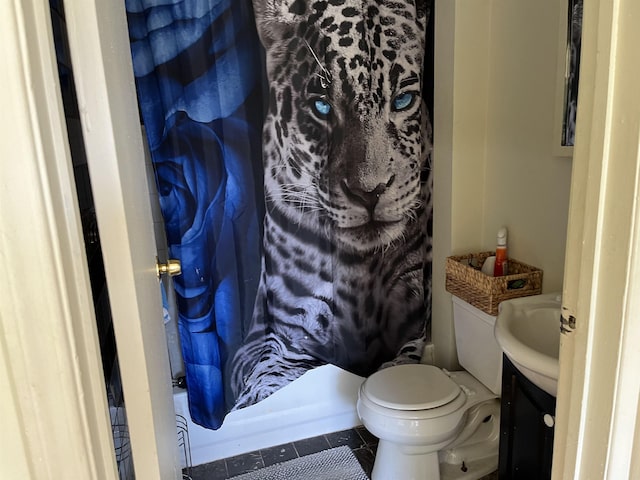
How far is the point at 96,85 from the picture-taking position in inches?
25.7

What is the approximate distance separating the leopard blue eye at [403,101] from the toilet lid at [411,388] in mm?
990

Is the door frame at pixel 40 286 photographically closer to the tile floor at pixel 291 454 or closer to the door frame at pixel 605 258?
the door frame at pixel 605 258

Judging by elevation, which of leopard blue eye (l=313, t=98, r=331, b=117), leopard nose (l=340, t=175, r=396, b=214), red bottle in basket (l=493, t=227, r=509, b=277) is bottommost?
red bottle in basket (l=493, t=227, r=509, b=277)

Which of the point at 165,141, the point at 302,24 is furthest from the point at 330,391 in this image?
the point at 302,24

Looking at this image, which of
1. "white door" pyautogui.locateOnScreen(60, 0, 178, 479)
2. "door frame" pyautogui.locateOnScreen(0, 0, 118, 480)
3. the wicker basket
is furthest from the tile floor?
"door frame" pyautogui.locateOnScreen(0, 0, 118, 480)

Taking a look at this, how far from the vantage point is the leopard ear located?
1.63 m

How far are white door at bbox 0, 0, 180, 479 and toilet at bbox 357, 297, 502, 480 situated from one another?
1.14 meters

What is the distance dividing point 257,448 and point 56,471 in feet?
5.40

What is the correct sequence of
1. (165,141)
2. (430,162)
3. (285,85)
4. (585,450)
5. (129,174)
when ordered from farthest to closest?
(430,162), (285,85), (165,141), (129,174), (585,450)

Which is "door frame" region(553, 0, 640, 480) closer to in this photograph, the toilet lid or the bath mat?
the toilet lid

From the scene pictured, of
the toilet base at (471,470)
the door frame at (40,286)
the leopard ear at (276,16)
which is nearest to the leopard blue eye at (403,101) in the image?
the leopard ear at (276,16)

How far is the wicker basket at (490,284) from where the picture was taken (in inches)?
66.5

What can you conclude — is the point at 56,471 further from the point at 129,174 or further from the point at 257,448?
the point at 257,448

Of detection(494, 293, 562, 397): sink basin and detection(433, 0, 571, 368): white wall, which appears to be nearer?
detection(494, 293, 562, 397): sink basin
